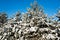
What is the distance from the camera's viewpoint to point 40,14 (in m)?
10.6

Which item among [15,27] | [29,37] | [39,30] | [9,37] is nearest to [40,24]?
[39,30]

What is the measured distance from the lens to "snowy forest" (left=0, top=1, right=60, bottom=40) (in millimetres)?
9648

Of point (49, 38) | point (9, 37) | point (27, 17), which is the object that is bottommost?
point (49, 38)

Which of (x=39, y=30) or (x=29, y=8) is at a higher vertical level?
(x=29, y=8)

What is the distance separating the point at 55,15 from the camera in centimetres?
1042

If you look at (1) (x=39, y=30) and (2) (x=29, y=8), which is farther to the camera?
(2) (x=29, y=8)

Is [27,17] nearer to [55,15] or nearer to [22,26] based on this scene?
[22,26]

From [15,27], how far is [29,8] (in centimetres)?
207

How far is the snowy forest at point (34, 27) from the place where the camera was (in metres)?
9.65

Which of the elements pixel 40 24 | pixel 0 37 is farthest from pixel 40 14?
pixel 0 37

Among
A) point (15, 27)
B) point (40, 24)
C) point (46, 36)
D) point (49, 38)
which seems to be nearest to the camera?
point (49, 38)

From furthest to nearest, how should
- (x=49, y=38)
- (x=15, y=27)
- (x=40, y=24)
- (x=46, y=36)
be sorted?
(x=15, y=27)
(x=40, y=24)
(x=46, y=36)
(x=49, y=38)

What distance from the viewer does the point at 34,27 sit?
9742 millimetres

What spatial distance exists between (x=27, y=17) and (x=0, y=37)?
9.82ft
